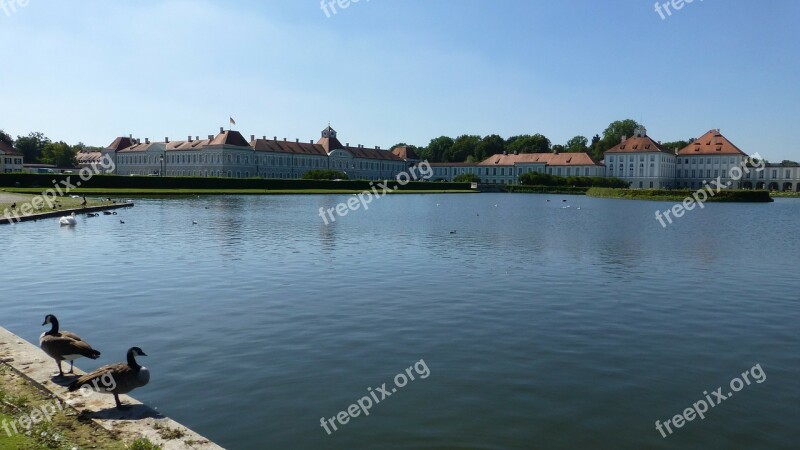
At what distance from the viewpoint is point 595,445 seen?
22.8ft

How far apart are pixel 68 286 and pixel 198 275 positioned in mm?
→ 3351

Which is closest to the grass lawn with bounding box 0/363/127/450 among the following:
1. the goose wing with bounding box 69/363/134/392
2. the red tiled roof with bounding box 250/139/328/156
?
the goose wing with bounding box 69/363/134/392

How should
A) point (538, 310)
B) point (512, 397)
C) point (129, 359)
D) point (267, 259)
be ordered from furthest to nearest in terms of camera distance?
point (267, 259), point (538, 310), point (512, 397), point (129, 359)

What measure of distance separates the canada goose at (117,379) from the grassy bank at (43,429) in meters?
0.35

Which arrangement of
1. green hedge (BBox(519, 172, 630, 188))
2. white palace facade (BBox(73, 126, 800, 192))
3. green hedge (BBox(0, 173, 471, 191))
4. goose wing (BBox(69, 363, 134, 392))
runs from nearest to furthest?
goose wing (BBox(69, 363, 134, 392))
green hedge (BBox(0, 173, 471, 191))
green hedge (BBox(519, 172, 630, 188))
white palace facade (BBox(73, 126, 800, 192))

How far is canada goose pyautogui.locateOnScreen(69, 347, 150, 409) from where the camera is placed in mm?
7129

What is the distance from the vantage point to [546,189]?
12775 centimetres

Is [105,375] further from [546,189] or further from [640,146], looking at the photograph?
[640,146]

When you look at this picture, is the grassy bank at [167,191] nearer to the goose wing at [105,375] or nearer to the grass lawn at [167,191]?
the grass lawn at [167,191]

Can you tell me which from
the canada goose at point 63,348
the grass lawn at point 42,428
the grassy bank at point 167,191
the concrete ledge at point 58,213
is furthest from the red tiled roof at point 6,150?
the grass lawn at point 42,428

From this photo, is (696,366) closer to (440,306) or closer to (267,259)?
(440,306)

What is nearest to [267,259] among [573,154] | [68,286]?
[68,286]

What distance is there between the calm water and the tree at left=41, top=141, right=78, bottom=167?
A: 161m

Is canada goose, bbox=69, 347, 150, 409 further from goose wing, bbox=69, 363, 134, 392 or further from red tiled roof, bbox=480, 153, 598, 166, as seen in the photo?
red tiled roof, bbox=480, 153, 598, 166
